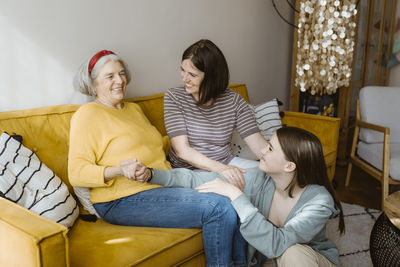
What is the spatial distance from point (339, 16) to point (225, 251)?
239 cm

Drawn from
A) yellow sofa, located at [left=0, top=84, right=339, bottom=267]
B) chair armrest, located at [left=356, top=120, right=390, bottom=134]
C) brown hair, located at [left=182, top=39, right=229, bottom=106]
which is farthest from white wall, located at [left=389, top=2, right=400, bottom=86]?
yellow sofa, located at [left=0, top=84, right=339, bottom=267]

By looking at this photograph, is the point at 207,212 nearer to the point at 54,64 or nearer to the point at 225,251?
the point at 225,251

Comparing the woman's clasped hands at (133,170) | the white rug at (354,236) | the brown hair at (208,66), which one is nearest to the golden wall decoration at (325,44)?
the white rug at (354,236)

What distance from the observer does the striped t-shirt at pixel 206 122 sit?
1.95 m

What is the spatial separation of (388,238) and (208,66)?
3.63ft

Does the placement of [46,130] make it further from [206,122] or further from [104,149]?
[206,122]

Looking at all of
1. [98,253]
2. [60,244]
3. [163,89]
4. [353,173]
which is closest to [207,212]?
[98,253]

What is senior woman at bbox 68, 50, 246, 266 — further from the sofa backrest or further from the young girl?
the sofa backrest

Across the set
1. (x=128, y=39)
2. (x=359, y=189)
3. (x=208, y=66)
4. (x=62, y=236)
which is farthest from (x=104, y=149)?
(x=359, y=189)

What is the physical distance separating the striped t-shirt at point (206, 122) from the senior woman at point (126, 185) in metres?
0.26

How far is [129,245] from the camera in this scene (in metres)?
1.36

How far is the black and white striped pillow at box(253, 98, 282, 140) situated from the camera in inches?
102

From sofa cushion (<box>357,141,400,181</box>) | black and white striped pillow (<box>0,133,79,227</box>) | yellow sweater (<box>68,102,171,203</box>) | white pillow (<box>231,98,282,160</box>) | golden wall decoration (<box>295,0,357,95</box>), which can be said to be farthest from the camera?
golden wall decoration (<box>295,0,357,95</box>)

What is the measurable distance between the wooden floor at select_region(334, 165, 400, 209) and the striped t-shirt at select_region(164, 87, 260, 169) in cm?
125
